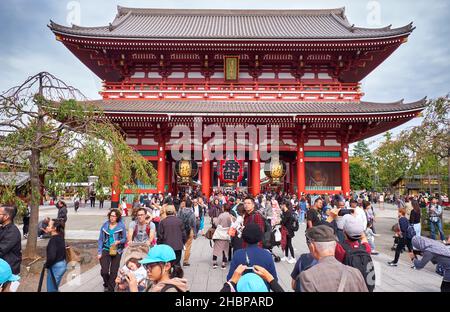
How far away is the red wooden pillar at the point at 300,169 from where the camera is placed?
18.9 meters

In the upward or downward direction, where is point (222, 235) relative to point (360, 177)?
downward

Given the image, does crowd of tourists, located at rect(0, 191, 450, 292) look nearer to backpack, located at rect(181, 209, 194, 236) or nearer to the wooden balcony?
backpack, located at rect(181, 209, 194, 236)

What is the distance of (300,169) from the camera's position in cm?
1905

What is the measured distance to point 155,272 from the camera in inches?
109

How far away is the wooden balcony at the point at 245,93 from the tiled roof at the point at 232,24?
3.44m

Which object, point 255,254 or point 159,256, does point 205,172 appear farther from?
point 159,256

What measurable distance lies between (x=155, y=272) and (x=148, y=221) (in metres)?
3.59

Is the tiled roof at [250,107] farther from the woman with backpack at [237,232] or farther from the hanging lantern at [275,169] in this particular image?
the woman with backpack at [237,232]

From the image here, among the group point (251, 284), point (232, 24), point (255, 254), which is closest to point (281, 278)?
point (255, 254)

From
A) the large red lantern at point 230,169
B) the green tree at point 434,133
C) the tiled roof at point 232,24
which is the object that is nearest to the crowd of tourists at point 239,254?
the green tree at point 434,133

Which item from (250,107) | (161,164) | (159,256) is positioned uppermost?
(250,107)

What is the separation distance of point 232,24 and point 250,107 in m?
12.1
